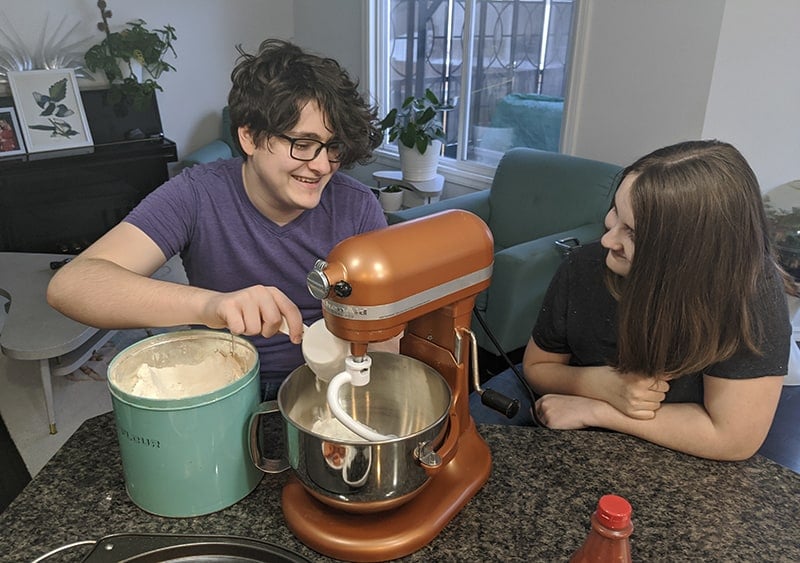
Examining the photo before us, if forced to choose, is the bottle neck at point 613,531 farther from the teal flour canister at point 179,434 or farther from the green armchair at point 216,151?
the green armchair at point 216,151

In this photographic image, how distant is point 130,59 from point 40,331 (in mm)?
2158

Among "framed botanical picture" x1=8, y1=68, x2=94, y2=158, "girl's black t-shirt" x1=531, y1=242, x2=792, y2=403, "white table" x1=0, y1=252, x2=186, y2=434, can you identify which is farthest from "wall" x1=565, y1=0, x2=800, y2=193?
"framed botanical picture" x1=8, y1=68, x2=94, y2=158

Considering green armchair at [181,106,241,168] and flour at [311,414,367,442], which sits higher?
flour at [311,414,367,442]

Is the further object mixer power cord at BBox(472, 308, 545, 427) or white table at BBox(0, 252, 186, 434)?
white table at BBox(0, 252, 186, 434)

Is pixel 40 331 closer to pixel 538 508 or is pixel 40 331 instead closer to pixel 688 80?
pixel 538 508

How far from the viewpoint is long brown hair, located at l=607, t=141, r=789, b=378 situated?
0.96 meters

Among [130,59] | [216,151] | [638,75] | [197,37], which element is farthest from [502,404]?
[197,37]

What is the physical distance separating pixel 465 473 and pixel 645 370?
391 mm

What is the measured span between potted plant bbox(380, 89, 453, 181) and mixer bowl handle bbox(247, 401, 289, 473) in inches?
108

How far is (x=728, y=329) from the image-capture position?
998 millimetres

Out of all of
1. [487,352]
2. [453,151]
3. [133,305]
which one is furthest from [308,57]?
[453,151]

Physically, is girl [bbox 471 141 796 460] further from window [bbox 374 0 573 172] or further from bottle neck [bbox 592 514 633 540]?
window [bbox 374 0 573 172]

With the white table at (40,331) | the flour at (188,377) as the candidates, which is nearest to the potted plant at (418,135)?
the white table at (40,331)

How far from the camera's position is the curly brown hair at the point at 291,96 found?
3.82ft
